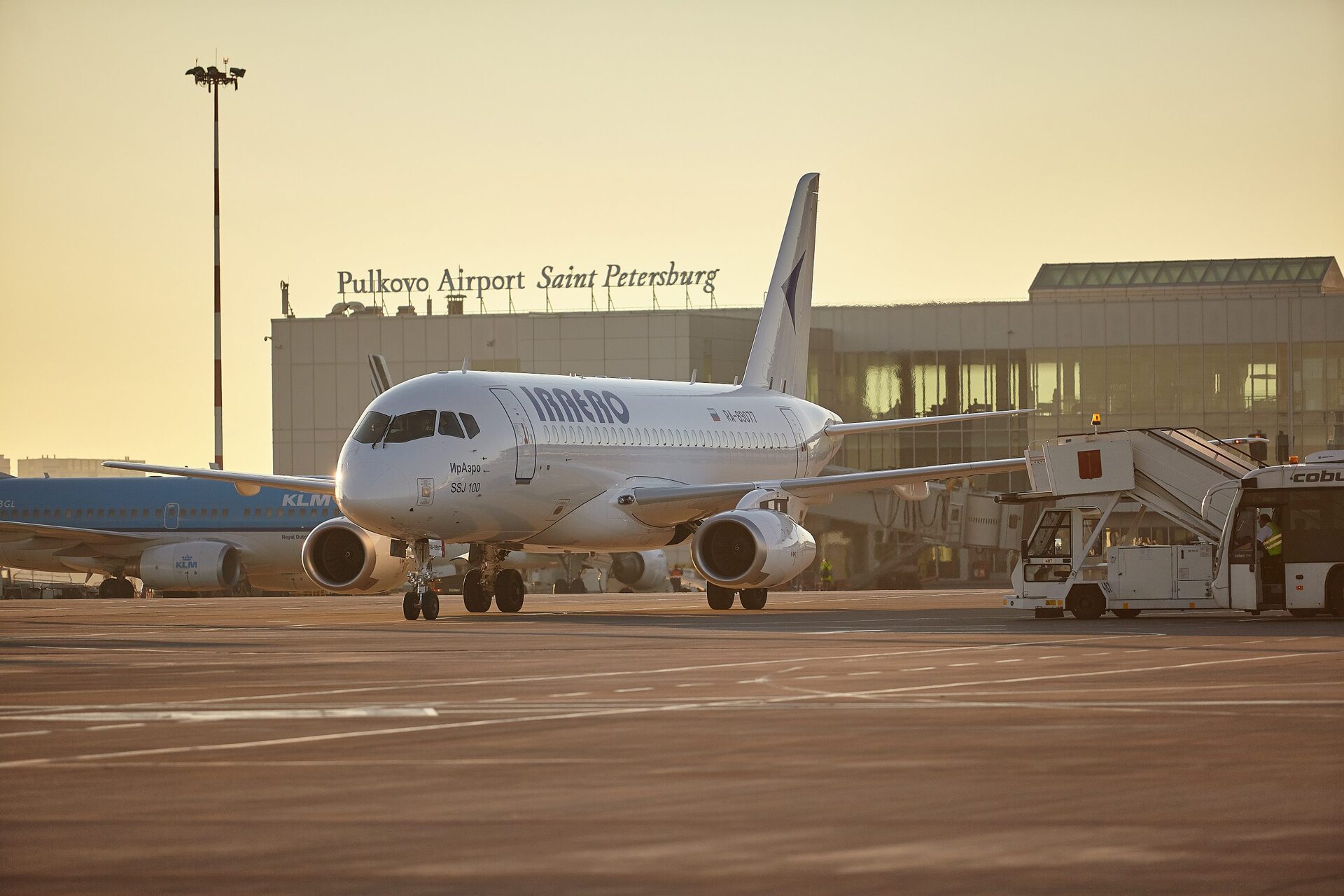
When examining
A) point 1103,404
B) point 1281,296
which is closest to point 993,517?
point 1103,404

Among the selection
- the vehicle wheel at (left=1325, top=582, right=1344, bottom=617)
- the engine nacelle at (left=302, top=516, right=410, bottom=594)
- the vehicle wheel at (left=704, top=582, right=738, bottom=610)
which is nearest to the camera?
the vehicle wheel at (left=1325, top=582, right=1344, bottom=617)

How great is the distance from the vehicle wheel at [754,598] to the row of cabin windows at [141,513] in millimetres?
24062

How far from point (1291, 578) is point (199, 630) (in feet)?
50.5

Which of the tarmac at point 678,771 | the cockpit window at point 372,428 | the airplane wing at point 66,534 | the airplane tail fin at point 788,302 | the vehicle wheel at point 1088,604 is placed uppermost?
the airplane tail fin at point 788,302

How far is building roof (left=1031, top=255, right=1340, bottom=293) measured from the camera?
92.7 meters

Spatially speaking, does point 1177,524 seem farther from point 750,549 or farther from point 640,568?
point 640,568

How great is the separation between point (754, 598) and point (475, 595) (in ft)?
16.6

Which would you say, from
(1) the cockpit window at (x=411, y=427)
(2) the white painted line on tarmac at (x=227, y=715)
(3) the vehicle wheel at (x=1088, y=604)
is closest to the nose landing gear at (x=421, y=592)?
(1) the cockpit window at (x=411, y=427)

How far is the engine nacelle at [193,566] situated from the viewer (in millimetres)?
57688

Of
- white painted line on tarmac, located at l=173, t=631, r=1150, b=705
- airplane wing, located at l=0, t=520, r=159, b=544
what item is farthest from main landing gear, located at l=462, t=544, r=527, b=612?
airplane wing, located at l=0, t=520, r=159, b=544

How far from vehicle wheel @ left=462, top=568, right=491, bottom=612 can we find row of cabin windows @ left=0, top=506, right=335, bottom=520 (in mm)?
23966

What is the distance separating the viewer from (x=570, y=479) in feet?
110

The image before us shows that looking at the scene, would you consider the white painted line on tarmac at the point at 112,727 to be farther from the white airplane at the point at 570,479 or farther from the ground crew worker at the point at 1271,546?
the ground crew worker at the point at 1271,546

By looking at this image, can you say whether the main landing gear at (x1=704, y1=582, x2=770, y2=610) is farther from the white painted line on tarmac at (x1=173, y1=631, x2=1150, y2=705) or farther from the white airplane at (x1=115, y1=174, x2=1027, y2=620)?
the white painted line on tarmac at (x1=173, y1=631, x2=1150, y2=705)
